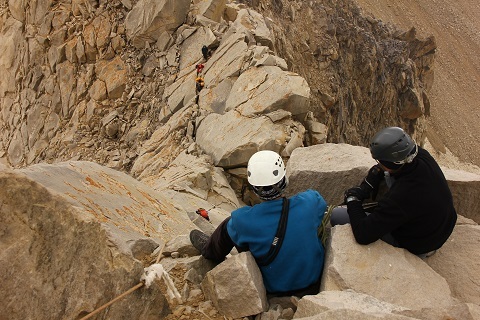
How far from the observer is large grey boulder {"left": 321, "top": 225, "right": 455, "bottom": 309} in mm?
4488

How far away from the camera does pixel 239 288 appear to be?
448cm

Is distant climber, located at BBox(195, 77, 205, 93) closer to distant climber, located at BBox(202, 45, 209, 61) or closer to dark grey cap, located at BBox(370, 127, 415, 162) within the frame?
distant climber, located at BBox(202, 45, 209, 61)

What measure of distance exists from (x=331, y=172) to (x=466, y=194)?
1.86 m

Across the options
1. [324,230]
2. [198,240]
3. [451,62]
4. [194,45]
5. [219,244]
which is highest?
[324,230]

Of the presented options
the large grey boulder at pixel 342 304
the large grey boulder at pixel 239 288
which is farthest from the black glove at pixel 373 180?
the large grey boulder at pixel 239 288

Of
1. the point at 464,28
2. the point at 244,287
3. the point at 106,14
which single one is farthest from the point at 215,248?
the point at 464,28

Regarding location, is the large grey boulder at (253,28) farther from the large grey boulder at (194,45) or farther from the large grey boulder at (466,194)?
the large grey boulder at (466,194)

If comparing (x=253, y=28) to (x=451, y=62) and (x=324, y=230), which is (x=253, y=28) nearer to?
(x=324, y=230)

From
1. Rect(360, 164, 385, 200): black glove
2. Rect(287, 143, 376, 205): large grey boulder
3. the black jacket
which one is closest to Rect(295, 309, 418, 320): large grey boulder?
the black jacket

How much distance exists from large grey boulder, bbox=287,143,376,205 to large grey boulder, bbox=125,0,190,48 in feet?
36.5

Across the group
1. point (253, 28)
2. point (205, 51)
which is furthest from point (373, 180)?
point (253, 28)

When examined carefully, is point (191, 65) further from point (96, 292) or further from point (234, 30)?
point (96, 292)

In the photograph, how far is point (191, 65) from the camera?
52.5 ft

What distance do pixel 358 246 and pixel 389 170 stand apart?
2.77ft
